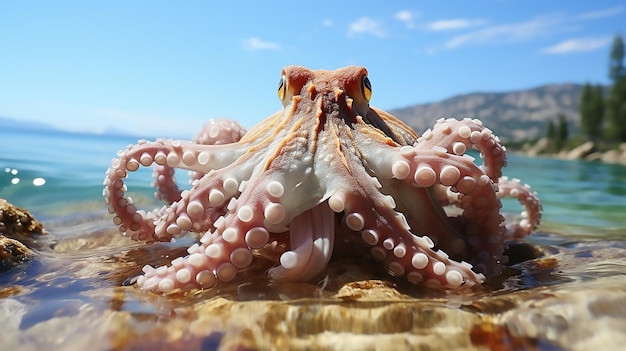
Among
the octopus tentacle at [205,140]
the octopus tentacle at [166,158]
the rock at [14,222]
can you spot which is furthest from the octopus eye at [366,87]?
the rock at [14,222]

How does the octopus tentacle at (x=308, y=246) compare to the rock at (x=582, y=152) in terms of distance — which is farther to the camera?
the rock at (x=582, y=152)

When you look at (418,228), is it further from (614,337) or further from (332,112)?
(614,337)

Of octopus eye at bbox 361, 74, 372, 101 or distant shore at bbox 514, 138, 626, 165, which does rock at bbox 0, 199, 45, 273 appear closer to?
octopus eye at bbox 361, 74, 372, 101

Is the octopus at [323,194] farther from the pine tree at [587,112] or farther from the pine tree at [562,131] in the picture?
the pine tree at [587,112]

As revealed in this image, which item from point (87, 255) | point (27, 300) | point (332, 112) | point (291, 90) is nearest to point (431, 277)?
point (332, 112)

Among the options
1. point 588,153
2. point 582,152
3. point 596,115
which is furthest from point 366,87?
point 596,115

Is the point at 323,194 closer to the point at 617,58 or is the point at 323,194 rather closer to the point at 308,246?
the point at 308,246

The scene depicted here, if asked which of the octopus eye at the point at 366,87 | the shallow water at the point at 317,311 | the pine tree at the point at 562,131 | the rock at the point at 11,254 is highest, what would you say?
the pine tree at the point at 562,131
